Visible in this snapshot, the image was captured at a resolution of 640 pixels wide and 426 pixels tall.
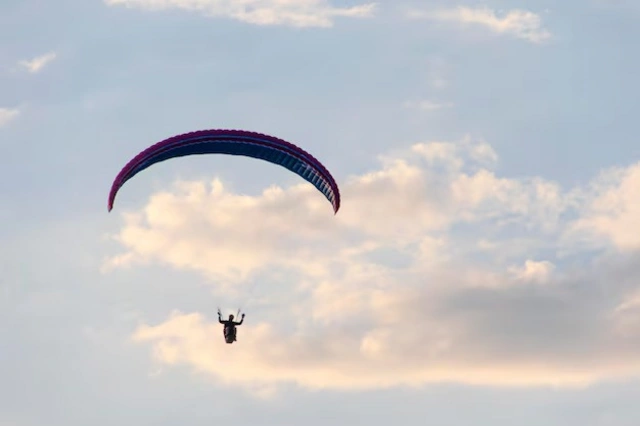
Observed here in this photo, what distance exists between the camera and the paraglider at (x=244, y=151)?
298 ft

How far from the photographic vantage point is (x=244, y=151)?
92.6 meters

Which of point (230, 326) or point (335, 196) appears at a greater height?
point (335, 196)

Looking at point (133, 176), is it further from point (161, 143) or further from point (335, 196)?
point (335, 196)

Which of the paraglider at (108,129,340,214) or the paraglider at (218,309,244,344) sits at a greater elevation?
the paraglider at (108,129,340,214)

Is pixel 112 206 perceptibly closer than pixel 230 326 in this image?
Yes

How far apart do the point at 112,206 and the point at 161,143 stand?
4.90 m

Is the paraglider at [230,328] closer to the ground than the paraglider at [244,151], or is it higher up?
closer to the ground

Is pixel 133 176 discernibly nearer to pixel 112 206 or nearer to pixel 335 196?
pixel 112 206

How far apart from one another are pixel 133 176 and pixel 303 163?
32.1ft

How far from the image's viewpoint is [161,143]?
90375 millimetres

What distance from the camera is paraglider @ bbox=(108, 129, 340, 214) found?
90688mm

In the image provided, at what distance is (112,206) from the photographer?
8812 cm

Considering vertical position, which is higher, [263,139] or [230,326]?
[263,139]

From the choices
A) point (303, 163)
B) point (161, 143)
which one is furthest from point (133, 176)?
point (303, 163)
